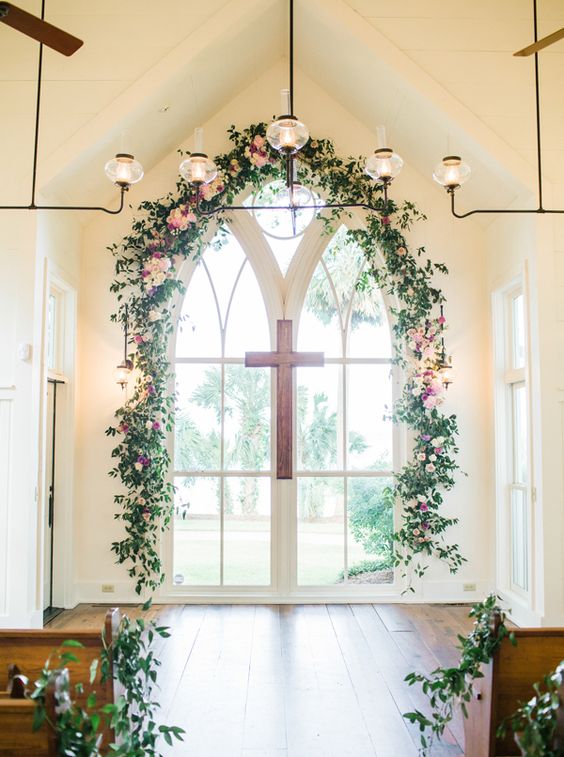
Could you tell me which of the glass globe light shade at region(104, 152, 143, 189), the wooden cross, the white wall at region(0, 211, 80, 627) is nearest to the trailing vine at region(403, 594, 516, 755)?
the glass globe light shade at region(104, 152, 143, 189)

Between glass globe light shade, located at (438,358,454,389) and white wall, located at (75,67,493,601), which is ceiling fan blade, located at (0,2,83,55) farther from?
glass globe light shade, located at (438,358,454,389)

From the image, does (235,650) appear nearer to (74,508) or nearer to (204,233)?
(74,508)

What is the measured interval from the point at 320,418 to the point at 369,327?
0.87m

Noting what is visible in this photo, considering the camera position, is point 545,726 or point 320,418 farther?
point 320,418

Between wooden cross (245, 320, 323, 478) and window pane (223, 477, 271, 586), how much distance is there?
0.24 meters

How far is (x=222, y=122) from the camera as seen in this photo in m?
5.87

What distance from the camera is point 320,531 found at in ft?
19.2

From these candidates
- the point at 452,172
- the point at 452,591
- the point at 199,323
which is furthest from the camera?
the point at 199,323

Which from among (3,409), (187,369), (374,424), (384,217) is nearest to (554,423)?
(374,424)

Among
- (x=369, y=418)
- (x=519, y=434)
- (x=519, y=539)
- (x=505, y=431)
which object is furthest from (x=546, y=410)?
(x=369, y=418)

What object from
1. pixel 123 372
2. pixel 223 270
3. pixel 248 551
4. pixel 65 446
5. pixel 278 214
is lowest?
pixel 248 551

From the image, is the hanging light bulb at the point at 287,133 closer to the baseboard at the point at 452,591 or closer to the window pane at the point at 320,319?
the window pane at the point at 320,319

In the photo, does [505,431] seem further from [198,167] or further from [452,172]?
[198,167]

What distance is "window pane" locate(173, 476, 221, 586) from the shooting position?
5828mm
